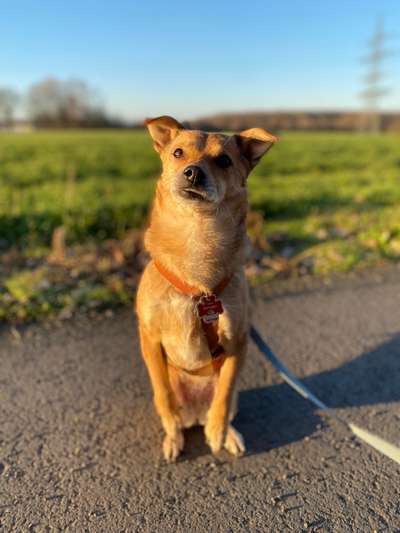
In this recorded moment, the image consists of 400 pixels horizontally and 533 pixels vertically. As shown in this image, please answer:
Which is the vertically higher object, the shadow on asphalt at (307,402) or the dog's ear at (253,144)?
the dog's ear at (253,144)

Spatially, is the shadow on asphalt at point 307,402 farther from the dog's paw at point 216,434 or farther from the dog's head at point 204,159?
the dog's head at point 204,159

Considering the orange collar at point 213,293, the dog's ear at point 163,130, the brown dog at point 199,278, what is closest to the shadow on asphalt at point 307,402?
the brown dog at point 199,278

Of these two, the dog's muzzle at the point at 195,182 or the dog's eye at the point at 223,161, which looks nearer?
the dog's muzzle at the point at 195,182

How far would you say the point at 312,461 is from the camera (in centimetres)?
242

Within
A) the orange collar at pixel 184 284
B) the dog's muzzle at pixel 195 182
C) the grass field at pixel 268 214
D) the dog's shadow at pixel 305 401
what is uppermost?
the dog's muzzle at pixel 195 182

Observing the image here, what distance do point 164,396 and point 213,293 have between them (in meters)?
0.67

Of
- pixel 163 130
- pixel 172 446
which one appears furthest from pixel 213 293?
pixel 163 130

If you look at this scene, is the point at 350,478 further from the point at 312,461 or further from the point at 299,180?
the point at 299,180

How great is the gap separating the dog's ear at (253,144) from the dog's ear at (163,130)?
14.7 inches

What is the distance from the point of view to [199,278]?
7.77 ft

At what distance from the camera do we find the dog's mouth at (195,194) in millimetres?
2203

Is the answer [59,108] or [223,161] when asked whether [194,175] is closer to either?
[223,161]

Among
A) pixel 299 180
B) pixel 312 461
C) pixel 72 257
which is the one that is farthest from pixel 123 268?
pixel 299 180

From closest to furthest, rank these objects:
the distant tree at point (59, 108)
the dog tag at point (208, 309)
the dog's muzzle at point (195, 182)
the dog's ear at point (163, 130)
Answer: the dog's muzzle at point (195, 182)
the dog tag at point (208, 309)
the dog's ear at point (163, 130)
the distant tree at point (59, 108)
